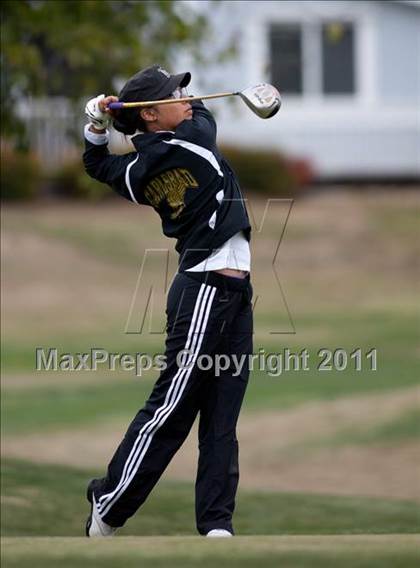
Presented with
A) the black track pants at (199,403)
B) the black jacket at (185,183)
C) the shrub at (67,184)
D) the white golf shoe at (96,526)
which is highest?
the black jacket at (185,183)

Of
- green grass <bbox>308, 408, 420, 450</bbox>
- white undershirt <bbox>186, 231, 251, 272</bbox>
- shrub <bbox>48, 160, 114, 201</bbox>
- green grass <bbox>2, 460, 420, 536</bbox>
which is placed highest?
white undershirt <bbox>186, 231, 251, 272</bbox>

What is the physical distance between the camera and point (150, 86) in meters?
6.14

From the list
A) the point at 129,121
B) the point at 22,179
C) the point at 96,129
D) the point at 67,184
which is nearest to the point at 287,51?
the point at 67,184

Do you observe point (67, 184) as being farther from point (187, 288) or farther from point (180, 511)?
point (187, 288)

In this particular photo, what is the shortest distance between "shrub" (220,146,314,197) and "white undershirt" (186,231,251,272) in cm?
2119

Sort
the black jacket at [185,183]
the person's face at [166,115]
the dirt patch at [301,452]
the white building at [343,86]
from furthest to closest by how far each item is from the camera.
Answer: the white building at [343,86], the dirt patch at [301,452], the person's face at [166,115], the black jacket at [185,183]

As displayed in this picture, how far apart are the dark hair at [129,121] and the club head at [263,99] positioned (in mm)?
493

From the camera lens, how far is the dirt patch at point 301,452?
10.9m

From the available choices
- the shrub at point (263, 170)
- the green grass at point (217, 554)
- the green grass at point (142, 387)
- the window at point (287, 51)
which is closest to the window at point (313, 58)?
the window at point (287, 51)

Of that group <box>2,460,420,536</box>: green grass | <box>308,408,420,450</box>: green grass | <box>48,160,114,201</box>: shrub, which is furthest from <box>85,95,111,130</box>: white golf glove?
<box>48,160,114,201</box>: shrub

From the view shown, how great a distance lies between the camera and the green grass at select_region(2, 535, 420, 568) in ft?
15.1

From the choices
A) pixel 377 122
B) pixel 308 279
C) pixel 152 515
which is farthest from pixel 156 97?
pixel 377 122

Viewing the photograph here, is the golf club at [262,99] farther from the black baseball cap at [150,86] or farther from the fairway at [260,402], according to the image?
the fairway at [260,402]

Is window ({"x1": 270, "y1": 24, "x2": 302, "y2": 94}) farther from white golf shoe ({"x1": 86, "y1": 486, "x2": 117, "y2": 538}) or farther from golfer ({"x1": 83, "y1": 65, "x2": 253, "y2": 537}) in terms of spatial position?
white golf shoe ({"x1": 86, "y1": 486, "x2": 117, "y2": 538})
